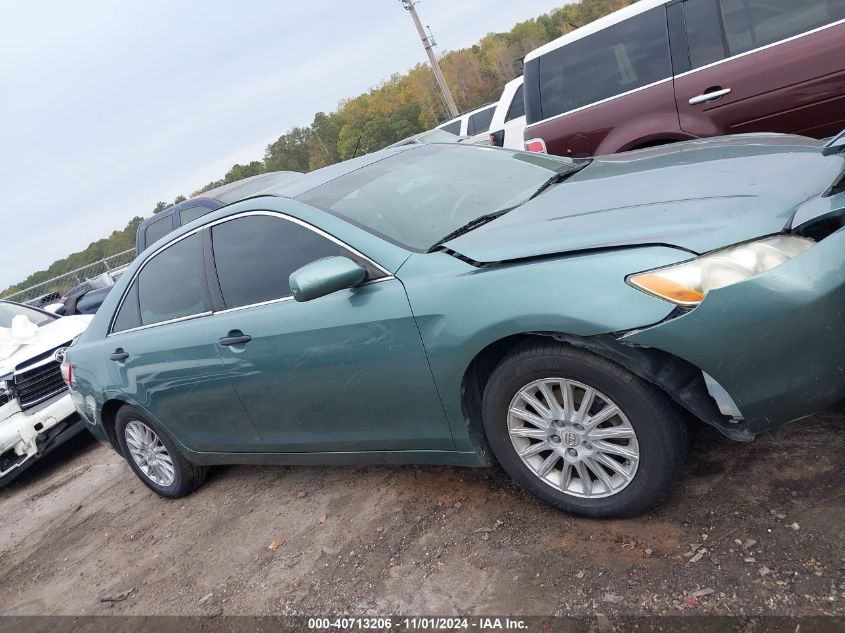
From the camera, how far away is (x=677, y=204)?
7.99 feet

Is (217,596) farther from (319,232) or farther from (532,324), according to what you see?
(532,324)

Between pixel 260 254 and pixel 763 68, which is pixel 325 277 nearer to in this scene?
pixel 260 254

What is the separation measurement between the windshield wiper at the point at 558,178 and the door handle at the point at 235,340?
157 centimetres

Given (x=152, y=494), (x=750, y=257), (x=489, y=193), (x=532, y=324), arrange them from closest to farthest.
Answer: (x=750, y=257), (x=532, y=324), (x=489, y=193), (x=152, y=494)

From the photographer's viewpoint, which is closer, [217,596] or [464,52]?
[217,596]

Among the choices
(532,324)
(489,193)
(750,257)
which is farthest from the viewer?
(489,193)

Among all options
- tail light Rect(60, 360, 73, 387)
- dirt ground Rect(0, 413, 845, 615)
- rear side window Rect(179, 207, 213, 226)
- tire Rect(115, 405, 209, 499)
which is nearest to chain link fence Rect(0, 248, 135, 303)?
rear side window Rect(179, 207, 213, 226)

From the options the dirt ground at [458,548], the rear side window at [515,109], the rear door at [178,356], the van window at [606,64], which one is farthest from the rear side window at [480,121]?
the dirt ground at [458,548]

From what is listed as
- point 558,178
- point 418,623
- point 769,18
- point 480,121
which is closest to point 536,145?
point 769,18

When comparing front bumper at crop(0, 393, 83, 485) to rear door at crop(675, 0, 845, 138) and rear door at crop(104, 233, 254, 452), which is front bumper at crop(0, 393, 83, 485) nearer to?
rear door at crop(104, 233, 254, 452)

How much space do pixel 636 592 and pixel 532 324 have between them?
0.97 metres

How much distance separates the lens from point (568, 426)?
2545 millimetres

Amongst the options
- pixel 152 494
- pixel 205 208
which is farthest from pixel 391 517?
pixel 205 208

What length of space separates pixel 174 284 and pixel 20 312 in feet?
15.9
